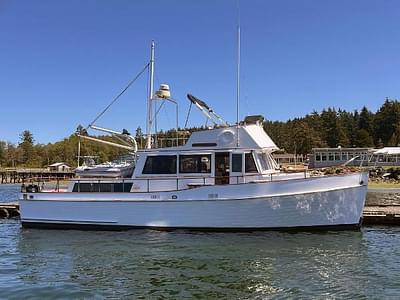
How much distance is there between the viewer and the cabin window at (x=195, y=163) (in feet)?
59.0

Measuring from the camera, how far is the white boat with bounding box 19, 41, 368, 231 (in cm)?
1638

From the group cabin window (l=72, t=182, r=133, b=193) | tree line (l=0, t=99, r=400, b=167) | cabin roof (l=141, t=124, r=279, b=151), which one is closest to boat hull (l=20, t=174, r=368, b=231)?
cabin window (l=72, t=182, r=133, b=193)

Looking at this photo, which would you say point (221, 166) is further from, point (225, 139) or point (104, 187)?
point (104, 187)

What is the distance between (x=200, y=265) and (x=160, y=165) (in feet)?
22.1

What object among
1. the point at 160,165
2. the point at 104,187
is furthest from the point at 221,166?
the point at 104,187

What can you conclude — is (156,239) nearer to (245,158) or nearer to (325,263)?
(245,158)

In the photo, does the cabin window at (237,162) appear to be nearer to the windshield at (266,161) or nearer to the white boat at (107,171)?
the windshield at (266,161)

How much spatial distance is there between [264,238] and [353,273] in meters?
4.54

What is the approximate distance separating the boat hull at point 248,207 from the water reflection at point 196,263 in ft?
1.52

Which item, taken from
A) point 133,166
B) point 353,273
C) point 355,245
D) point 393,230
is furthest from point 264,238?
point 133,166

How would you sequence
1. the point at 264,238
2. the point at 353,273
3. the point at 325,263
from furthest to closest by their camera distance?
1. the point at 264,238
2. the point at 325,263
3. the point at 353,273

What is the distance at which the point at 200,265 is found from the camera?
40.7 ft

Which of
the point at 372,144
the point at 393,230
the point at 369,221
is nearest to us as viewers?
the point at 393,230

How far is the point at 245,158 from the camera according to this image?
1764 cm
